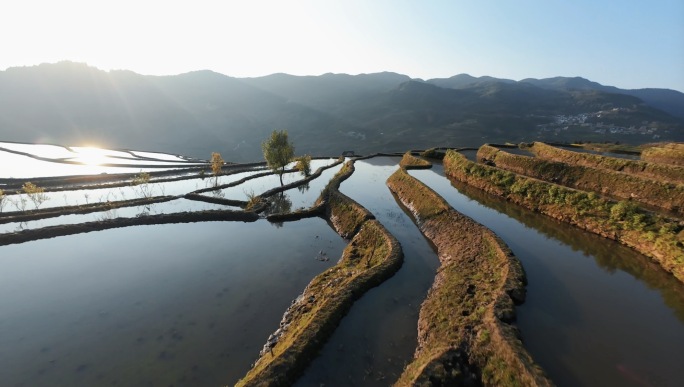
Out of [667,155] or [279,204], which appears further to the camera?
[279,204]

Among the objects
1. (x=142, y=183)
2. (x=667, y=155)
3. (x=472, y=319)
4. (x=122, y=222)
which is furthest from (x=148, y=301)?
(x=667, y=155)

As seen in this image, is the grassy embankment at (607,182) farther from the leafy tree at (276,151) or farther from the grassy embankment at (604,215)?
the leafy tree at (276,151)

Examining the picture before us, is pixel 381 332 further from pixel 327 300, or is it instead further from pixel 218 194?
pixel 218 194

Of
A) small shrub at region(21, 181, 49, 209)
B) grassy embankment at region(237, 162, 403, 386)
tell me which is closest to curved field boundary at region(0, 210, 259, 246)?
small shrub at region(21, 181, 49, 209)

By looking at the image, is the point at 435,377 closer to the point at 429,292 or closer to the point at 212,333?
the point at 429,292

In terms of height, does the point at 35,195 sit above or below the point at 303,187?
above

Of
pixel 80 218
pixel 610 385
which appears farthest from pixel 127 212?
pixel 610 385

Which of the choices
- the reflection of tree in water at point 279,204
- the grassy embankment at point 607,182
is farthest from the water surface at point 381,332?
the grassy embankment at point 607,182
